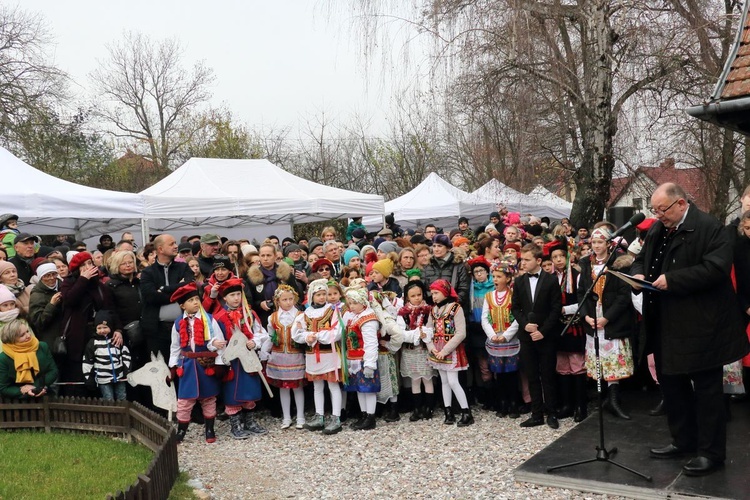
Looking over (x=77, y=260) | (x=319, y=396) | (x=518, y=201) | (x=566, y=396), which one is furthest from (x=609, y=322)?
(x=518, y=201)

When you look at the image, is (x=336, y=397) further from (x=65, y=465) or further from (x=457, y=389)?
(x=65, y=465)

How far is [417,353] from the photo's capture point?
7637 mm

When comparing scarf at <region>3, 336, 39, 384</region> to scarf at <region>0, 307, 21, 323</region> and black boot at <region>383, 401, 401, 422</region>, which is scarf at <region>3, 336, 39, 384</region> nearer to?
scarf at <region>0, 307, 21, 323</region>

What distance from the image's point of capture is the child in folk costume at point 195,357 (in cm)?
702

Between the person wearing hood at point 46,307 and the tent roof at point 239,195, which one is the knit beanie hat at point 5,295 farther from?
the tent roof at point 239,195

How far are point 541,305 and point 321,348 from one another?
230cm

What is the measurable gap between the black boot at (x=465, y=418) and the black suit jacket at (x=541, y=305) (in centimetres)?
94

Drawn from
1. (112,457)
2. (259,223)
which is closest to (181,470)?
(112,457)

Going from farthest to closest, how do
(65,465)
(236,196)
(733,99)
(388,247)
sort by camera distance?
(236,196)
(388,247)
(733,99)
(65,465)

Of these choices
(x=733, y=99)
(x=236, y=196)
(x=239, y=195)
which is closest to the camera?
(x=733, y=99)

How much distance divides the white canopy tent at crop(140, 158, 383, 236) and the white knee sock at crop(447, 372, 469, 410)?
6.37m

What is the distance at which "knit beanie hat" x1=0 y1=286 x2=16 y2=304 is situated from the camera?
7043 millimetres

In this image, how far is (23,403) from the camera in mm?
7023

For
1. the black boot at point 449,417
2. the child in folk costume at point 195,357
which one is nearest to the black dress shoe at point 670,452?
the black boot at point 449,417
